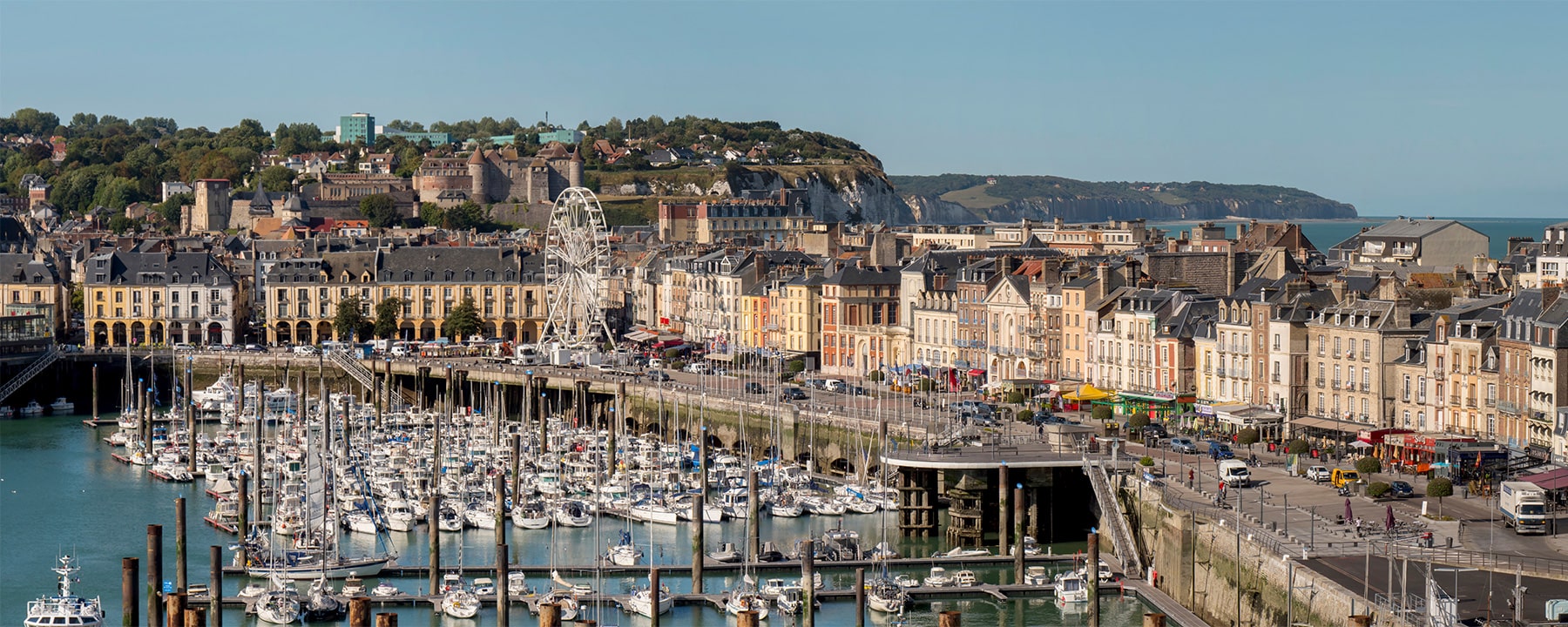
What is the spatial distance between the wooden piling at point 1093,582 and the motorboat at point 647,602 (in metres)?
8.90

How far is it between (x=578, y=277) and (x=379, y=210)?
71.6 meters

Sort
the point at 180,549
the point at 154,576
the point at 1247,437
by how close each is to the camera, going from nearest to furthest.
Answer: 1. the point at 154,576
2. the point at 180,549
3. the point at 1247,437

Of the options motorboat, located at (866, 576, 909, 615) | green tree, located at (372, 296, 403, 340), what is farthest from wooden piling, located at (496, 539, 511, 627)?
green tree, located at (372, 296, 403, 340)

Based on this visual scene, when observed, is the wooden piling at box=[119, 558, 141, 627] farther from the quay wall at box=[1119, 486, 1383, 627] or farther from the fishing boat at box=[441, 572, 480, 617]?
the quay wall at box=[1119, 486, 1383, 627]

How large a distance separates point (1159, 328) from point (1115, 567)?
69.6ft

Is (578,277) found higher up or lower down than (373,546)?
higher up

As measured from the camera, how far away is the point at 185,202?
190 m

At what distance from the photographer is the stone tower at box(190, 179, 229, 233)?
178000 mm

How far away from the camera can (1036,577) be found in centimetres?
5116

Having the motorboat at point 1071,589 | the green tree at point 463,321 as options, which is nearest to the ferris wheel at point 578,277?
the green tree at point 463,321

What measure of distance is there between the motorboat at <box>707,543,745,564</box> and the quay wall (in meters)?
9.40

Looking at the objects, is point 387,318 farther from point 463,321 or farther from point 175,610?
point 175,610

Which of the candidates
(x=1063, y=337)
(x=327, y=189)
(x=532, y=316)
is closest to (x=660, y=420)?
(x=1063, y=337)

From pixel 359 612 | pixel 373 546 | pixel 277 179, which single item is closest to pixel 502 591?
pixel 359 612
